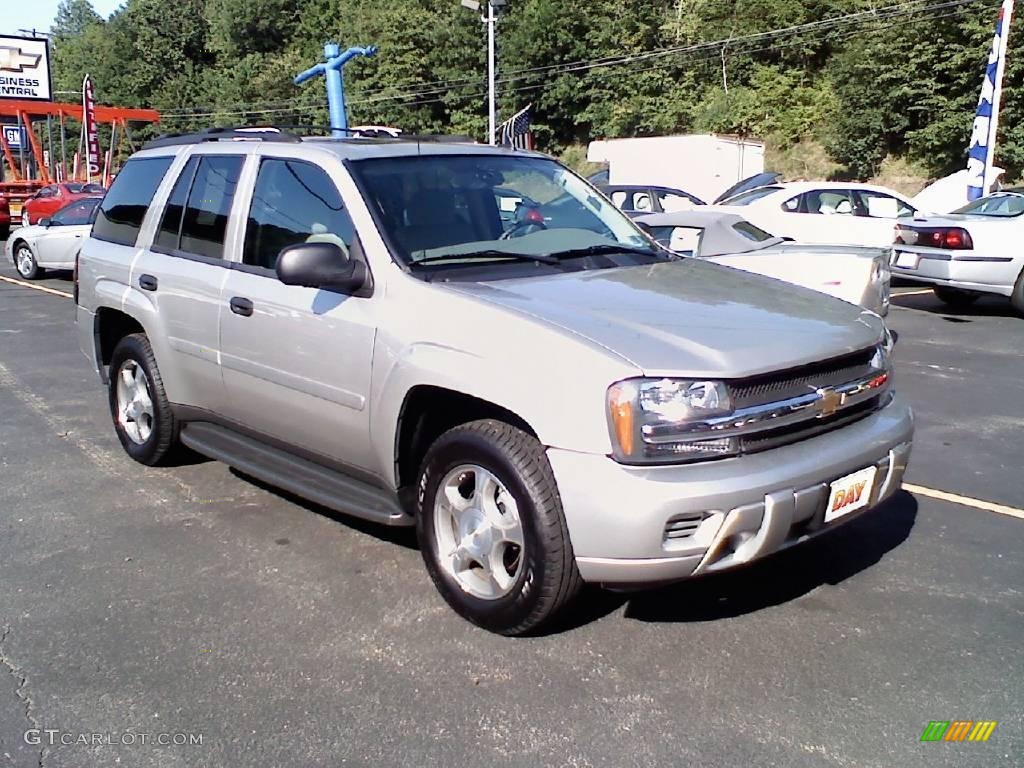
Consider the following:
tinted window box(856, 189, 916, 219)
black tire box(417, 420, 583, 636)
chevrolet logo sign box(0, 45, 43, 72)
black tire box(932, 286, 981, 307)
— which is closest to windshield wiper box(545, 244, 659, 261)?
black tire box(417, 420, 583, 636)

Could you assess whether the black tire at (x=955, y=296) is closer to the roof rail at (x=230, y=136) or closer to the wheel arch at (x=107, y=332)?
the roof rail at (x=230, y=136)

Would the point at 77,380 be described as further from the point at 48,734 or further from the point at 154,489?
the point at 48,734

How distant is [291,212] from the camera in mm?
4367

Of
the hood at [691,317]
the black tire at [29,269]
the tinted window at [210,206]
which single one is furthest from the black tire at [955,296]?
the black tire at [29,269]

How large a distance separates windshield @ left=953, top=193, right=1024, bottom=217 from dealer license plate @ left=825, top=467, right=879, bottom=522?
8916mm

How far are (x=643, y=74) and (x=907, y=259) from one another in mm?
33369

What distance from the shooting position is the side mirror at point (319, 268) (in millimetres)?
3689

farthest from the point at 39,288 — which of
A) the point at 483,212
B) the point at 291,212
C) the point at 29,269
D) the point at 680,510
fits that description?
the point at 680,510

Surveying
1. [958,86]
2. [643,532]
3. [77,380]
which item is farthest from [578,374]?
[958,86]

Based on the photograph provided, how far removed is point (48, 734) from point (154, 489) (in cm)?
235

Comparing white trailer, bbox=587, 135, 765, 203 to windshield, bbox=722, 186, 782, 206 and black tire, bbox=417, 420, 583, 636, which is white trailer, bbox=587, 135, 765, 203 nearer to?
windshield, bbox=722, 186, 782, 206

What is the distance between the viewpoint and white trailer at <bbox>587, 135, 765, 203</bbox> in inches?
1085

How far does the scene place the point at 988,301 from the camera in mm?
12602

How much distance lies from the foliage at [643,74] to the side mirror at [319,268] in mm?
28177
